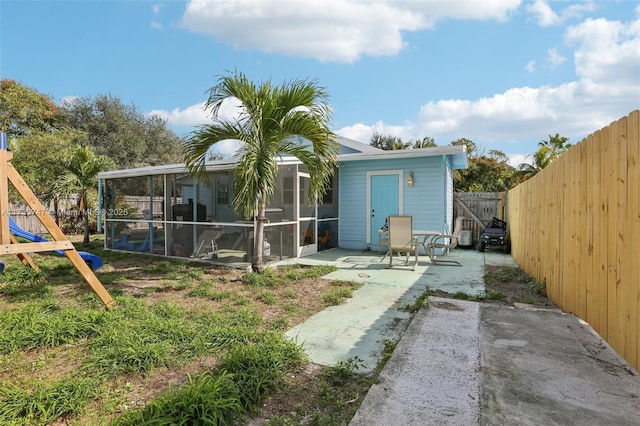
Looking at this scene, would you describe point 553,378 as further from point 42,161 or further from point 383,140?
point 383,140

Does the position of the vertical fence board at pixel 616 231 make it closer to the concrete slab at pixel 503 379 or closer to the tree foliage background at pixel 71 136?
the concrete slab at pixel 503 379

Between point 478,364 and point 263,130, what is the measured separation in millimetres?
4465

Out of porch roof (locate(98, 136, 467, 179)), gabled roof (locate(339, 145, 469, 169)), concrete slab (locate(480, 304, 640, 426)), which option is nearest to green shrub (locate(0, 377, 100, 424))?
concrete slab (locate(480, 304, 640, 426))

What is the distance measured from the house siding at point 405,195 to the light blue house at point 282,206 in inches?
1.0

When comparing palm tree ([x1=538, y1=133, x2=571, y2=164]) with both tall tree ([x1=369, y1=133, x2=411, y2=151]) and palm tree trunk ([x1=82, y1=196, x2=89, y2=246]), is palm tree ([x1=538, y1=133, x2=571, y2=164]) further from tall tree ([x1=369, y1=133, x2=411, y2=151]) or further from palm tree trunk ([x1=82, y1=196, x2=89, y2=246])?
palm tree trunk ([x1=82, y1=196, x2=89, y2=246])

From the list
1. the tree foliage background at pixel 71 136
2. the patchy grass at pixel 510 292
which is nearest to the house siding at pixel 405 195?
the patchy grass at pixel 510 292

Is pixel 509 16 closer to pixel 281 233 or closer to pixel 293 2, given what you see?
pixel 293 2

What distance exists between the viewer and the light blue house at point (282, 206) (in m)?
7.44

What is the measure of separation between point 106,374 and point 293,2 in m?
6.28

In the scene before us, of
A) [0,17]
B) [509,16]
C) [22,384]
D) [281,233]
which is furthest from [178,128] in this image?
[22,384]

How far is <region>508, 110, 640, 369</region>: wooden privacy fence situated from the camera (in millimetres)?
2393

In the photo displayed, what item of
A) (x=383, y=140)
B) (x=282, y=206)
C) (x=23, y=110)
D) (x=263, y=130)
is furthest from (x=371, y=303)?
(x=383, y=140)

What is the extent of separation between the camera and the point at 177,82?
12.9 metres

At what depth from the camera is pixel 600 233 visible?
2.94m
